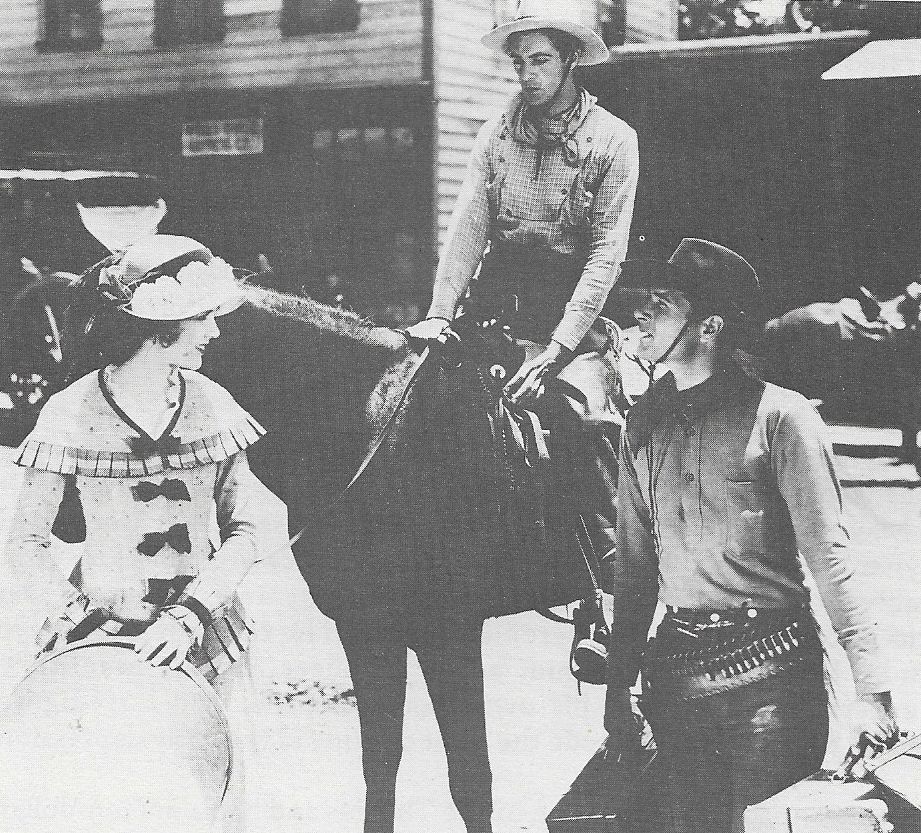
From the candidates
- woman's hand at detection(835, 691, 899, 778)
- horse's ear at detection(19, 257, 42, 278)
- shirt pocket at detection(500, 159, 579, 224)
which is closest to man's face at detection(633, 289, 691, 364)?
shirt pocket at detection(500, 159, 579, 224)

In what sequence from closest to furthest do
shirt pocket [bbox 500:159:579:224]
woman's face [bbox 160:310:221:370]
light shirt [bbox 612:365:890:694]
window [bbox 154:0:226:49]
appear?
light shirt [bbox 612:365:890:694] → shirt pocket [bbox 500:159:579:224] → woman's face [bbox 160:310:221:370] → window [bbox 154:0:226:49]

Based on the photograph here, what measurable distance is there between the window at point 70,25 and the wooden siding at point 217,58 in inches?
1.1

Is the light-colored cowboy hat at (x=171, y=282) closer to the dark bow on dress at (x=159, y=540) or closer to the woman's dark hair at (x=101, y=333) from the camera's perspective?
the woman's dark hair at (x=101, y=333)

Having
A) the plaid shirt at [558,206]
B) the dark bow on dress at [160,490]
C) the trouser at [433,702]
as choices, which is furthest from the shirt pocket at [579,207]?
the dark bow on dress at [160,490]

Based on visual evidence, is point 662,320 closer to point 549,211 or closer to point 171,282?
point 549,211

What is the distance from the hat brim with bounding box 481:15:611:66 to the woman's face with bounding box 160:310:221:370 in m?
1.27

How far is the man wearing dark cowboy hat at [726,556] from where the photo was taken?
303 cm

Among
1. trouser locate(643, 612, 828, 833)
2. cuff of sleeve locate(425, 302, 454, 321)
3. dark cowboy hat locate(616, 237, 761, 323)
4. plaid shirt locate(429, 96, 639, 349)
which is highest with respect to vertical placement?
plaid shirt locate(429, 96, 639, 349)

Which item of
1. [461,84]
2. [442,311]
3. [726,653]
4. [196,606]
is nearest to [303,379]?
[442,311]

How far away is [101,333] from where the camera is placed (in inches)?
131

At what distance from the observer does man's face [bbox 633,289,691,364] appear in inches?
121

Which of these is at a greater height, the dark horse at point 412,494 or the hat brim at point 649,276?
the hat brim at point 649,276

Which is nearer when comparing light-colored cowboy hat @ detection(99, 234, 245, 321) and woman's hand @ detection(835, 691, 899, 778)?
woman's hand @ detection(835, 691, 899, 778)

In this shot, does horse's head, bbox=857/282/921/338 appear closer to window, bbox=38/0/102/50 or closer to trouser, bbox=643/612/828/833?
trouser, bbox=643/612/828/833
